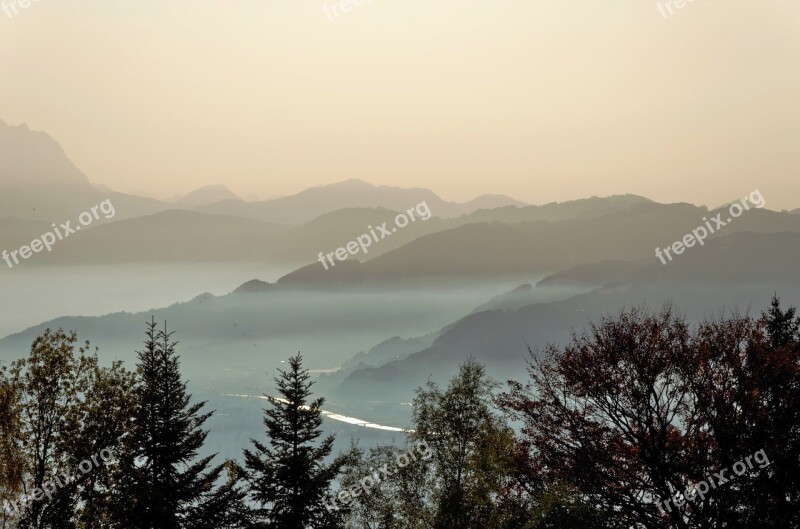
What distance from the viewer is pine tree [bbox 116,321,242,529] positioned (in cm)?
3138

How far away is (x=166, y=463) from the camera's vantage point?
32.7 m

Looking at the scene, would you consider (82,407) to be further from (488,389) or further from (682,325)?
(682,325)
